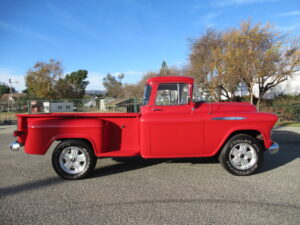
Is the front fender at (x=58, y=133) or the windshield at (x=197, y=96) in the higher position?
the windshield at (x=197, y=96)

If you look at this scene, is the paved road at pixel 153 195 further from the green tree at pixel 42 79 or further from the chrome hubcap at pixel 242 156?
the green tree at pixel 42 79

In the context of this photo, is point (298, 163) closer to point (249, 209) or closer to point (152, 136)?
point (249, 209)

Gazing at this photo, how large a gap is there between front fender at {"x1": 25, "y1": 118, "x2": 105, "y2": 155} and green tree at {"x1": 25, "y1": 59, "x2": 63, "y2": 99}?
1644 inches

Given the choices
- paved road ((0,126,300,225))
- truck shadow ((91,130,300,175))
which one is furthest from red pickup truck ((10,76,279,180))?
truck shadow ((91,130,300,175))

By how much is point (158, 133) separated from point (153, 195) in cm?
114

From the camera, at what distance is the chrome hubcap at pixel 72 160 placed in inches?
158

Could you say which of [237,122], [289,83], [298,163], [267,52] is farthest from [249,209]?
[289,83]

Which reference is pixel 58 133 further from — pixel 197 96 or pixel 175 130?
pixel 197 96

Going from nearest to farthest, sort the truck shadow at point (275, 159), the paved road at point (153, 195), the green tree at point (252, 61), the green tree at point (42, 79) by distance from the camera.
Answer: the paved road at point (153, 195), the truck shadow at point (275, 159), the green tree at point (252, 61), the green tree at point (42, 79)

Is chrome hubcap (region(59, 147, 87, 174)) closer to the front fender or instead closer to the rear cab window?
the front fender

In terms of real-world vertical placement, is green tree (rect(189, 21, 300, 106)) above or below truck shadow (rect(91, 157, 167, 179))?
above

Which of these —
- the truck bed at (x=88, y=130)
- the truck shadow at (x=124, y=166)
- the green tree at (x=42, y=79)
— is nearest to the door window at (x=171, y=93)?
the truck bed at (x=88, y=130)

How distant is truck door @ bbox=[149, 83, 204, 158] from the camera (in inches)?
157

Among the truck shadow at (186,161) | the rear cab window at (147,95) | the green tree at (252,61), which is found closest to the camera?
the rear cab window at (147,95)
